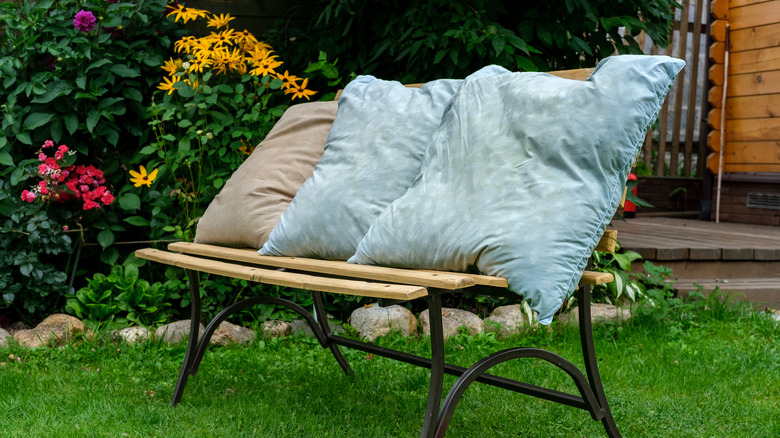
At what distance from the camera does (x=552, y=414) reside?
235cm

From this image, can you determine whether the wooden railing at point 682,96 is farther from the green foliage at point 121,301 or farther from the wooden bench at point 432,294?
the wooden bench at point 432,294

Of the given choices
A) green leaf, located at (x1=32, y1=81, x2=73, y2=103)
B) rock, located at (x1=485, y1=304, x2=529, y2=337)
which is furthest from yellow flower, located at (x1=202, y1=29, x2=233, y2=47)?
rock, located at (x1=485, y1=304, x2=529, y2=337)

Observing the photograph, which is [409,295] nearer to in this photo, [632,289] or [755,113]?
[632,289]

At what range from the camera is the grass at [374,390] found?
221 cm

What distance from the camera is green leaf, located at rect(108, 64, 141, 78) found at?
135 inches

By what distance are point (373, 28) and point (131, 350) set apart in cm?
176

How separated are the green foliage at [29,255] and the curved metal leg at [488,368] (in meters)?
2.12

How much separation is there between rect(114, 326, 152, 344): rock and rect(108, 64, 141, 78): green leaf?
110cm

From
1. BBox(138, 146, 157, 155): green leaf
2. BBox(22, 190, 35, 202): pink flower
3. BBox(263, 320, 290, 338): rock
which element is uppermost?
BBox(138, 146, 157, 155): green leaf

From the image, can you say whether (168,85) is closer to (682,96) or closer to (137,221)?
(137,221)

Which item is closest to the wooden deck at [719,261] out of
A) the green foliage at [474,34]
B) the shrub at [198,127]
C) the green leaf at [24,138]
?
the green foliage at [474,34]

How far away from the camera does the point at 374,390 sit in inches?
101

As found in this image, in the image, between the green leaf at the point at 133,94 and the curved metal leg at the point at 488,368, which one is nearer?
the curved metal leg at the point at 488,368

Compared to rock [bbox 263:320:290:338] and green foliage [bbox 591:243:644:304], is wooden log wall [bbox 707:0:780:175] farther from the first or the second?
rock [bbox 263:320:290:338]
